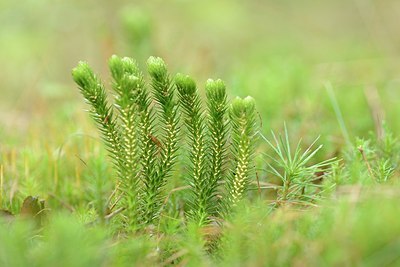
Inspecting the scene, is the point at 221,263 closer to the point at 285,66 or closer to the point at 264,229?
the point at 264,229

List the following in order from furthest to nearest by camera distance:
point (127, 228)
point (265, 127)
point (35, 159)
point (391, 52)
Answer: point (391, 52), point (265, 127), point (35, 159), point (127, 228)

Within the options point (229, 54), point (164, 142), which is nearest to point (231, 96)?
point (164, 142)

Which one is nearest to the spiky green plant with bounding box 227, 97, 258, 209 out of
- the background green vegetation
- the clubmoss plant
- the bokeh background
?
the clubmoss plant

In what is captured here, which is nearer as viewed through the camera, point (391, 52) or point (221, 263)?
point (221, 263)

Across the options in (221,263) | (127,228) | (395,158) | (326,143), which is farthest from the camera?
(326,143)

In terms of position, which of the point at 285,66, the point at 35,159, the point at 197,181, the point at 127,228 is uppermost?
the point at 285,66

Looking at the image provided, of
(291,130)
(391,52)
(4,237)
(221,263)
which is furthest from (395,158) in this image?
(391,52)

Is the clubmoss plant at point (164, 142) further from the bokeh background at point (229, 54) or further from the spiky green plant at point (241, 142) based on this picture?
the bokeh background at point (229, 54)

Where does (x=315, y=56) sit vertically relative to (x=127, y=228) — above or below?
above
